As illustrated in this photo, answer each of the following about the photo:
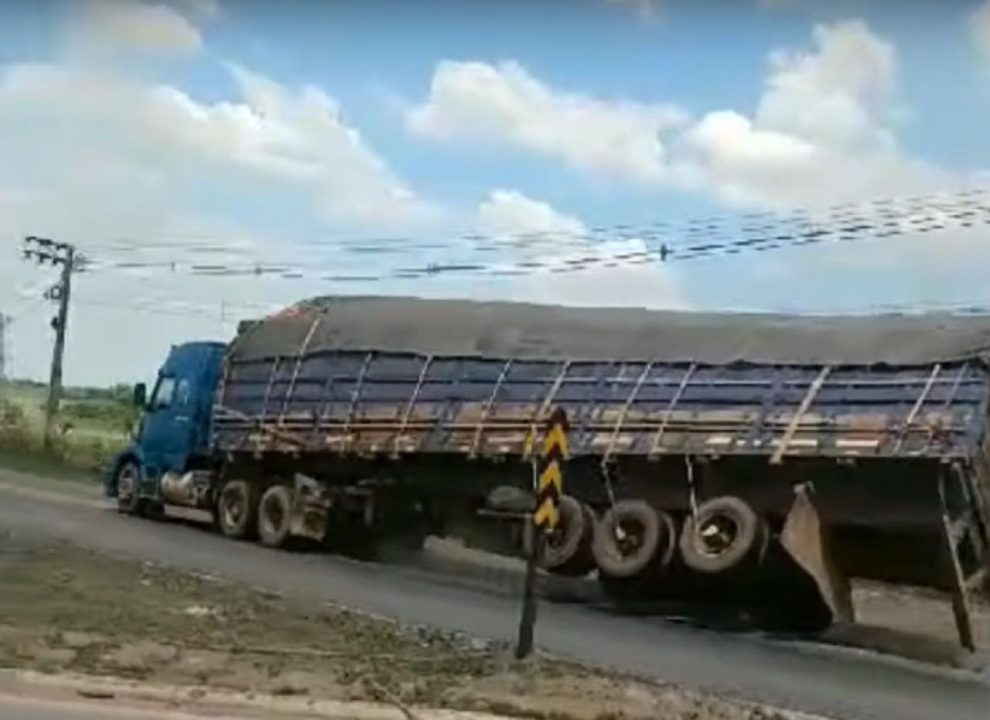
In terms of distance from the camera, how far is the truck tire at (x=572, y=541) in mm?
20016

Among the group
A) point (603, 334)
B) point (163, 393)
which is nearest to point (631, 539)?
point (603, 334)

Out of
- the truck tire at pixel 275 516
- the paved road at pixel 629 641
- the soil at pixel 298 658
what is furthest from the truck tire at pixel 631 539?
the truck tire at pixel 275 516

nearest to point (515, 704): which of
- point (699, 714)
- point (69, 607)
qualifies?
point (699, 714)

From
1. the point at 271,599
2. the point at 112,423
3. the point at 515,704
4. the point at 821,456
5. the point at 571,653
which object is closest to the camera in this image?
the point at 515,704

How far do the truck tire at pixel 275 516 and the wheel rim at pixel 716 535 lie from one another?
7.25 meters

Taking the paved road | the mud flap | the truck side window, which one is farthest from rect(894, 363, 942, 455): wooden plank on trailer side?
the truck side window

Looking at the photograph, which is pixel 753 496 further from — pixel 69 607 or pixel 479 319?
pixel 69 607

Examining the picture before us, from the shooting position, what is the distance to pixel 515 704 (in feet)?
35.3

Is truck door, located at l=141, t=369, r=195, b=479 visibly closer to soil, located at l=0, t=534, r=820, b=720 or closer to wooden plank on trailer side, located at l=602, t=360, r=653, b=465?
wooden plank on trailer side, located at l=602, t=360, r=653, b=465

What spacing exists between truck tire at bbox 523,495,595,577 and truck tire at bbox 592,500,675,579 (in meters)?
0.14

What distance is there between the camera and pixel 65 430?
4831cm

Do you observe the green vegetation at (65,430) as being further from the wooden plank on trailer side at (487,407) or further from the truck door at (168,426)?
the wooden plank on trailer side at (487,407)

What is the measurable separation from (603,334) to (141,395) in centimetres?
988

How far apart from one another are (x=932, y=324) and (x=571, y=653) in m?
6.60
